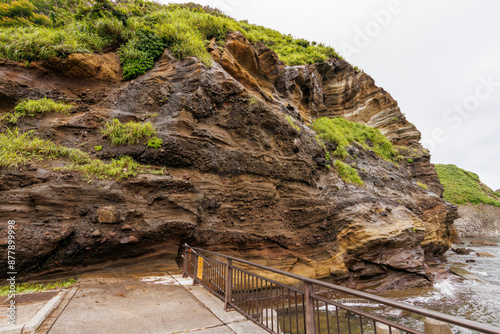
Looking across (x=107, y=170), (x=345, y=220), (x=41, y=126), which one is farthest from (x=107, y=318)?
(x=345, y=220)

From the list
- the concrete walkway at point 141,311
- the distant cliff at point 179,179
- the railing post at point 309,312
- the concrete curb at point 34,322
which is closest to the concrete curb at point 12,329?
the concrete curb at point 34,322

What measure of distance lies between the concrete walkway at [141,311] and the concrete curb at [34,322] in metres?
0.09

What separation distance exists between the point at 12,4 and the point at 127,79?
748 cm

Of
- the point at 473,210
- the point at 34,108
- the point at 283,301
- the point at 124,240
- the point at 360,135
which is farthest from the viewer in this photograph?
the point at 473,210

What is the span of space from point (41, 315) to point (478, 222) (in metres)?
59.0

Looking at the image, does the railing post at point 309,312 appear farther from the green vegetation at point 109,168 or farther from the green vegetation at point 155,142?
the green vegetation at point 155,142

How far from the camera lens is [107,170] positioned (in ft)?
21.9

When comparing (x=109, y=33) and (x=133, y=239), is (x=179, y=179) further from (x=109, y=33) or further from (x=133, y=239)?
(x=109, y=33)

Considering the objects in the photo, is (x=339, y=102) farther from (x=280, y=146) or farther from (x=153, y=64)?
(x=153, y=64)

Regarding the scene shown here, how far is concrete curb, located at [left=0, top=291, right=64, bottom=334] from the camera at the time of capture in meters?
2.86

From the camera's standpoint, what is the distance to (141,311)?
12.8 ft

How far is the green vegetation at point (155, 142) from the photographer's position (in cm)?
746

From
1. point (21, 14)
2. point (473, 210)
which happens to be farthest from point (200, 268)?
point (473, 210)

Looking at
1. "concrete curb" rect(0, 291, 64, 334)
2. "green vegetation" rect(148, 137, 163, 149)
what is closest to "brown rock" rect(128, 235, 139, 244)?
"concrete curb" rect(0, 291, 64, 334)
